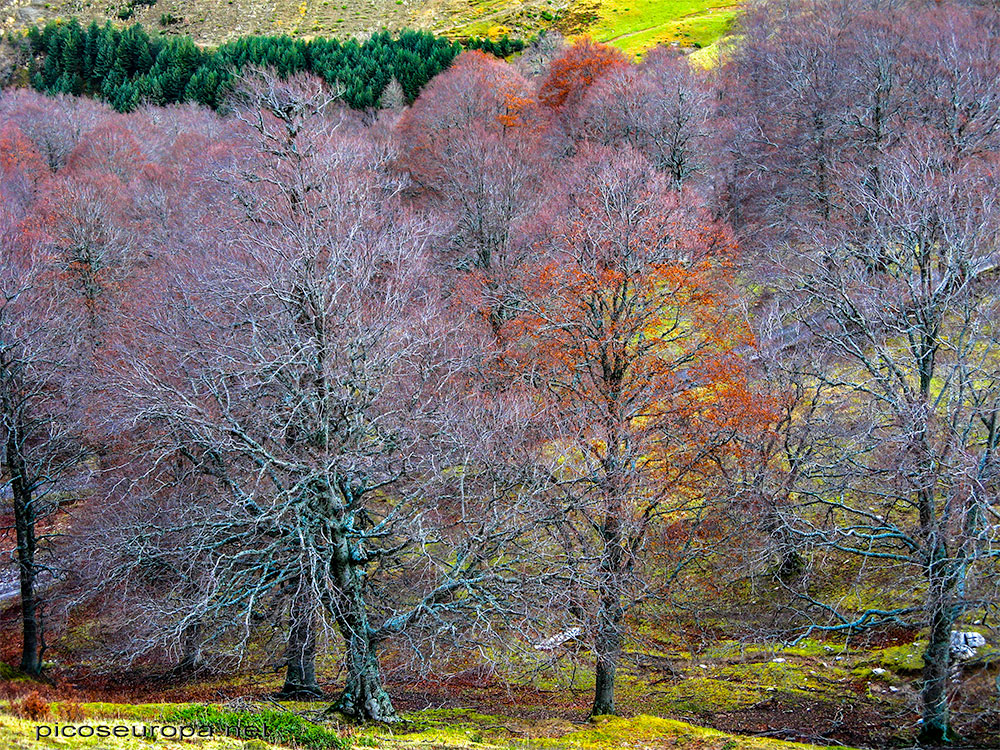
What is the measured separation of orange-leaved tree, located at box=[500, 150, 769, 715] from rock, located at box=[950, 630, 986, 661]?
6287mm

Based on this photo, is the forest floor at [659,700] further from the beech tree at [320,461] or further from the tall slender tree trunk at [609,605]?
the beech tree at [320,461]

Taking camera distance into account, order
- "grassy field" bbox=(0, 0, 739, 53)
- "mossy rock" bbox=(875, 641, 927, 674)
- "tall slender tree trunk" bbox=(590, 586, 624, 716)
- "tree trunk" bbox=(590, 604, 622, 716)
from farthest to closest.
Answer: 1. "grassy field" bbox=(0, 0, 739, 53)
2. "mossy rock" bbox=(875, 641, 927, 674)
3. "tree trunk" bbox=(590, 604, 622, 716)
4. "tall slender tree trunk" bbox=(590, 586, 624, 716)

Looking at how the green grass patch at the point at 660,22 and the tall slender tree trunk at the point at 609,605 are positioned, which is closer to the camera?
the tall slender tree trunk at the point at 609,605

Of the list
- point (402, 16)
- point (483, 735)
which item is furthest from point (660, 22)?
point (483, 735)

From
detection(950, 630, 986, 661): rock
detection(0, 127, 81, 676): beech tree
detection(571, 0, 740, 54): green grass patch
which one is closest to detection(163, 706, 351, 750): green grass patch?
detection(950, 630, 986, 661): rock

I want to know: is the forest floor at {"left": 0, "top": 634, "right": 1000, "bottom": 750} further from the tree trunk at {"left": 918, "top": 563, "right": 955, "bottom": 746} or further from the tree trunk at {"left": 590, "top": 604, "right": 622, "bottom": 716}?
the tree trunk at {"left": 590, "top": 604, "right": 622, "bottom": 716}

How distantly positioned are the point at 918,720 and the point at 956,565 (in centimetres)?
438

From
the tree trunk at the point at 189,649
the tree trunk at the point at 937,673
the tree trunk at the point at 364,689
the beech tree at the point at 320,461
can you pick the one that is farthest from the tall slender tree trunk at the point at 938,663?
the tree trunk at the point at 189,649

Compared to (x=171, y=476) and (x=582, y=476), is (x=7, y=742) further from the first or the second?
(x=171, y=476)

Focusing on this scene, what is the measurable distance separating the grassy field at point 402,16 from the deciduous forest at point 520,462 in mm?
78598

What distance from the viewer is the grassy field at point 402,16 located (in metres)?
112

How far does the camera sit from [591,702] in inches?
802

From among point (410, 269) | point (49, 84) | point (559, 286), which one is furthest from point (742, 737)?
point (49, 84)

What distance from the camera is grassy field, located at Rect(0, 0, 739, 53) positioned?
112 metres
